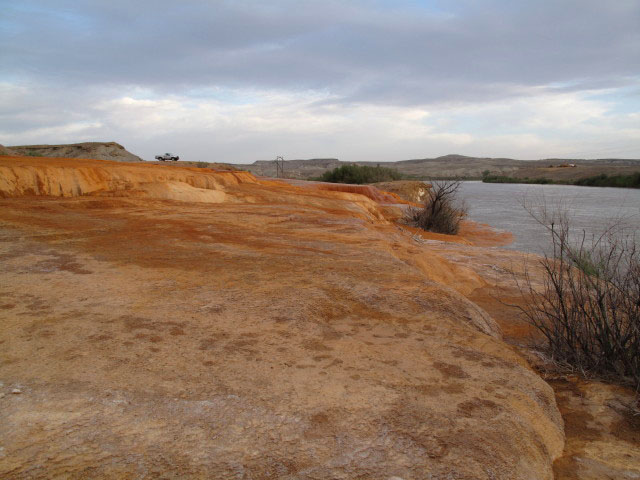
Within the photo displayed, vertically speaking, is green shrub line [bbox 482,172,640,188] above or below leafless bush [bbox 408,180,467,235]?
above

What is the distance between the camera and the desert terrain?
1.96m

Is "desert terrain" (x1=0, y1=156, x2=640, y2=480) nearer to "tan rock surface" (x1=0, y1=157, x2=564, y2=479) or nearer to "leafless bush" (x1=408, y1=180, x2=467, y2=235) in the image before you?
"tan rock surface" (x1=0, y1=157, x2=564, y2=479)

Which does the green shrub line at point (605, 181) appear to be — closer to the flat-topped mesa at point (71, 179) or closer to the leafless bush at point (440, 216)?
the leafless bush at point (440, 216)

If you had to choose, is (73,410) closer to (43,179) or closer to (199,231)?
(199,231)

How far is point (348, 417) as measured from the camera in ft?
7.42

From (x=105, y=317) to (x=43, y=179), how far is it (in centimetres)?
663

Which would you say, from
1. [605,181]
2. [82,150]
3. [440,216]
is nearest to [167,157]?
[82,150]

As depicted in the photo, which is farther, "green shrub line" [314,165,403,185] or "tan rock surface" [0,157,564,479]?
"green shrub line" [314,165,403,185]

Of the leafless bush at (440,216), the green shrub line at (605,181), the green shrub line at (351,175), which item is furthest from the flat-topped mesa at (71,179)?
the green shrub line at (605,181)

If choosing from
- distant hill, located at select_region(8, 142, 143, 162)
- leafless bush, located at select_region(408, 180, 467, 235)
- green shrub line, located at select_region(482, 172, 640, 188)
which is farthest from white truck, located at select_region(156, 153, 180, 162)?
green shrub line, located at select_region(482, 172, 640, 188)

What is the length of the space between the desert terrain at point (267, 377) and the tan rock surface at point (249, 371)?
12 millimetres

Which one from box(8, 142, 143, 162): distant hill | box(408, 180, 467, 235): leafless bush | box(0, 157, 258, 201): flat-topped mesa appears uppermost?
box(8, 142, 143, 162): distant hill

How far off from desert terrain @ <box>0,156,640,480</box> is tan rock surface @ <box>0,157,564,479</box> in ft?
0.04

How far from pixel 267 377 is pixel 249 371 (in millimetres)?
124
